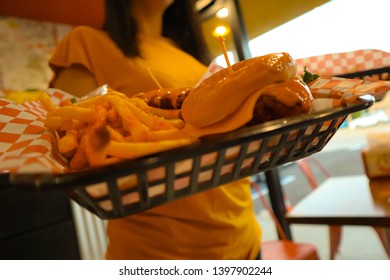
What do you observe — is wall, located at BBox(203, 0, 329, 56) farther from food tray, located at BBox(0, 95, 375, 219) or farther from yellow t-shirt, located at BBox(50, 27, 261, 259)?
food tray, located at BBox(0, 95, 375, 219)

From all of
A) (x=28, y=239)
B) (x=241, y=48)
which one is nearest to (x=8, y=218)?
(x=28, y=239)

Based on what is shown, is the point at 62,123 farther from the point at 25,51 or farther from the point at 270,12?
the point at 25,51

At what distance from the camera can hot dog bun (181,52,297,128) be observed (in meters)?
0.36

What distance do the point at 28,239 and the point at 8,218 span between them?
0.15m

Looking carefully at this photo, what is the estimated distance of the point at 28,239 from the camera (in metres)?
1.65

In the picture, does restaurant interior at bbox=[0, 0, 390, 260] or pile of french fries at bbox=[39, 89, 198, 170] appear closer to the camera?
pile of french fries at bbox=[39, 89, 198, 170]

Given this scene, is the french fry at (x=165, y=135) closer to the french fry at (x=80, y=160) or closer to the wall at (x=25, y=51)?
the french fry at (x=80, y=160)

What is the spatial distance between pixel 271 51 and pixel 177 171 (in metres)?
0.26

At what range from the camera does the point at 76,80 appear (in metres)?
0.89

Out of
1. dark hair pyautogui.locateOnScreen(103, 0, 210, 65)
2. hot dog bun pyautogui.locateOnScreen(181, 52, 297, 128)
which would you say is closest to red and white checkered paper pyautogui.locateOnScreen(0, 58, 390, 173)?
hot dog bun pyautogui.locateOnScreen(181, 52, 297, 128)

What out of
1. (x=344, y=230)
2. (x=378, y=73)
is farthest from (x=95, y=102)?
(x=344, y=230)

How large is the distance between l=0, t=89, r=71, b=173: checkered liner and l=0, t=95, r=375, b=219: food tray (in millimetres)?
16

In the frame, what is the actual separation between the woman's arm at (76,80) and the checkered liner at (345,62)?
21.9 inches

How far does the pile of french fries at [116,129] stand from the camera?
1.00 ft
